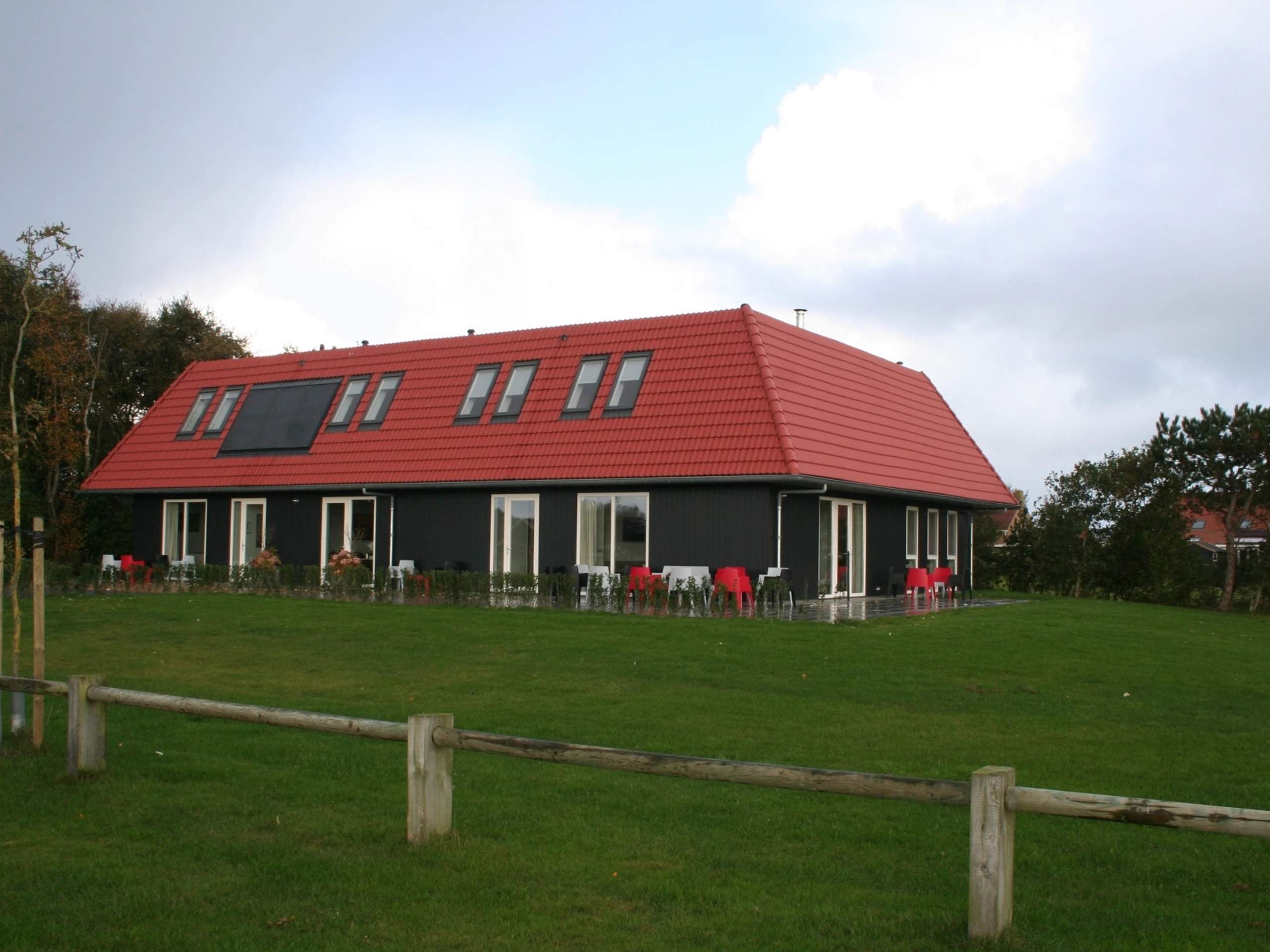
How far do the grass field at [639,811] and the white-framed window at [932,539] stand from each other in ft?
43.1

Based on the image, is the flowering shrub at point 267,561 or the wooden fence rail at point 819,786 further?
the flowering shrub at point 267,561

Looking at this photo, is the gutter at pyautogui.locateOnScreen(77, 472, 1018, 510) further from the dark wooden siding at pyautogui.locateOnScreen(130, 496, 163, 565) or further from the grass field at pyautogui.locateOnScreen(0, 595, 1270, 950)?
the grass field at pyautogui.locateOnScreen(0, 595, 1270, 950)

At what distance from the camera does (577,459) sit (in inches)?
914

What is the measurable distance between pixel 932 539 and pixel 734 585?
10826 mm

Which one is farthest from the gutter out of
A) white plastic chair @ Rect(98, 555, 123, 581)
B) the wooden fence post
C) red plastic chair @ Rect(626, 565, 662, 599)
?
the wooden fence post

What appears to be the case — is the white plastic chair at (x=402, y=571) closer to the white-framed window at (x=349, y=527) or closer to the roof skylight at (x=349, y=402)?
the white-framed window at (x=349, y=527)

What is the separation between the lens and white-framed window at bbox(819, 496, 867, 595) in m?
23.8

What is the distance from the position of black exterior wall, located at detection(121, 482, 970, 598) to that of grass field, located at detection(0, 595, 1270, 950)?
6.74 meters

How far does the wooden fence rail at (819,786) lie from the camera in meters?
4.94

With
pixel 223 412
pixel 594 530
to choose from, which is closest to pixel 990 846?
pixel 594 530

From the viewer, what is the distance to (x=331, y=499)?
1071 inches

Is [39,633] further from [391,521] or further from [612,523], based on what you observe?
[391,521]

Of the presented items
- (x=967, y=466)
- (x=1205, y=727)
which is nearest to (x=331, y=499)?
(x=967, y=466)

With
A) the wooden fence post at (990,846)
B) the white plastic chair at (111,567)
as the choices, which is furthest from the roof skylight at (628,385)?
the wooden fence post at (990,846)
